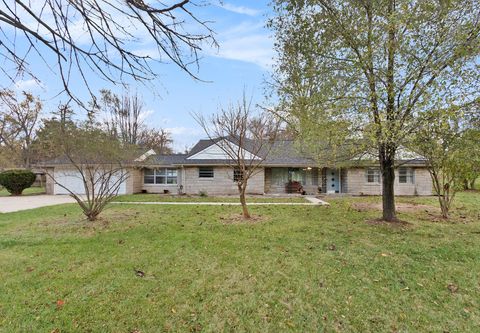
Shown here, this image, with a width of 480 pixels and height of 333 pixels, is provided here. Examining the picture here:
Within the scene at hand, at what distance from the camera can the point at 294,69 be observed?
7.64 meters

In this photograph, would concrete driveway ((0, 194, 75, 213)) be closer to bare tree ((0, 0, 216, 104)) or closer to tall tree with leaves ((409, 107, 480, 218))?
bare tree ((0, 0, 216, 104))

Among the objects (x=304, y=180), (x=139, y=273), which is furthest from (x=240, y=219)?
(x=304, y=180)

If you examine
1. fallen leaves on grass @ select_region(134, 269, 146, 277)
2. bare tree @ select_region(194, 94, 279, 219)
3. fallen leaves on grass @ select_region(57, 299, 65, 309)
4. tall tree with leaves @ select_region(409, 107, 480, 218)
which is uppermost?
bare tree @ select_region(194, 94, 279, 219)

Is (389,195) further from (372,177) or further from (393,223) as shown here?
(372,177)

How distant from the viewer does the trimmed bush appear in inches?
741

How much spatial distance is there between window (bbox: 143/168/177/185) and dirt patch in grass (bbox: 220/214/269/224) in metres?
11.4

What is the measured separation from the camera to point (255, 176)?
1827 cm

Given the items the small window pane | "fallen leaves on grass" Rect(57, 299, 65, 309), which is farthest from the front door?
"fallen leaves on grass" Rect(57, 299, 65, 309)

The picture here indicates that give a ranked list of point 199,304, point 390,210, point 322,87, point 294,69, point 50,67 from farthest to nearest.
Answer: point 390,210 < point 294,69 < point 322,87 < point 199,304 < point 50,67

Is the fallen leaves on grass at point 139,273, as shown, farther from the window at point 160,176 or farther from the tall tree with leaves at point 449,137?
the window at point 160,176

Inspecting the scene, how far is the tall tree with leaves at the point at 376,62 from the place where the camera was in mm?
5793

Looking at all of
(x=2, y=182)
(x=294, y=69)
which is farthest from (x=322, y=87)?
(x=2, y=182)

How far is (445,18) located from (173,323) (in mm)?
8263

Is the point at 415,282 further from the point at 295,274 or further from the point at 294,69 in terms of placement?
the point at 294,69
